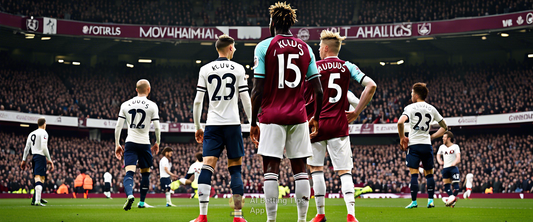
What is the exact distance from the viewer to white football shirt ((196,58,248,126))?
656 cm

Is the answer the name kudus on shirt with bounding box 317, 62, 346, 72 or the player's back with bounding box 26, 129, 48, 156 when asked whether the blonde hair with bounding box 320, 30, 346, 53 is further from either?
the player's back with bounding box 26, 129, 48, 156

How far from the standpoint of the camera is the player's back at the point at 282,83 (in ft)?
17.7

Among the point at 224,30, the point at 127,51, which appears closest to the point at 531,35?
the point at 224,30

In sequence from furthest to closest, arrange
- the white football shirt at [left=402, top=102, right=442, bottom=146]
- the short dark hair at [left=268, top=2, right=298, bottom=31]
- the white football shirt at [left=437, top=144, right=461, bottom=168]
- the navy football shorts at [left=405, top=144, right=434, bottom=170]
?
the white football shirt at [left=437, top=144, right=461, bottom=168] → the navy football shorts at [left=405, top=144, right=434, bottom=170] → the white football shirt at [left=402, top=102, right=442, bottom=146] → the short dark hair at [left=268, top=2, right=298, bottom=31]

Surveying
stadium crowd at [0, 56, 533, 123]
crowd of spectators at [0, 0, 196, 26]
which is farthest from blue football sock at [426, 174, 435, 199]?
crowd of spectators at [0, 0, 196, 26]

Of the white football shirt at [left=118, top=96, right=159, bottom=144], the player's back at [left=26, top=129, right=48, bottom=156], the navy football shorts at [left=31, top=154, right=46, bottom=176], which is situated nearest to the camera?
the white football shirt at [left=118, top=96, right=159, bottom=144]

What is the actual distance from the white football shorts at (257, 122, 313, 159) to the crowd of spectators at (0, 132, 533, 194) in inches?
935

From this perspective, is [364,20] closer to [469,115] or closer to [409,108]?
Answer: [469,115]

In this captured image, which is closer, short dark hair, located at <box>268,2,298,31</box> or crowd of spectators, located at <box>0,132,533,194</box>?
short dark hair, located at <box>268,2,298,31</box>

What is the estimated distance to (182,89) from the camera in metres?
→ 40.3

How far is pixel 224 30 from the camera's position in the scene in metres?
33.8

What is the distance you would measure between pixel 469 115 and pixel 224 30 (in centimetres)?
1719

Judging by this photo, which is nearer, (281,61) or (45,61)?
(281,61)

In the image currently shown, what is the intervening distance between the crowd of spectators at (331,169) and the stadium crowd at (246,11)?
340 inches
